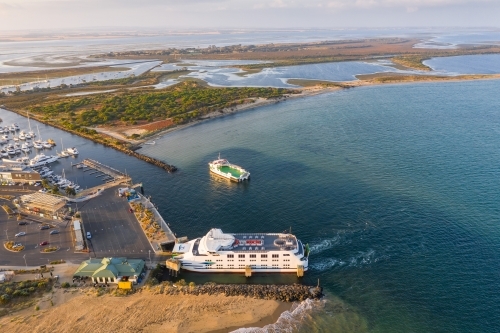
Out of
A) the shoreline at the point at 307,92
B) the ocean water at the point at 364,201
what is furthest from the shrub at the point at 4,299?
the shoreline at the point at 307,92

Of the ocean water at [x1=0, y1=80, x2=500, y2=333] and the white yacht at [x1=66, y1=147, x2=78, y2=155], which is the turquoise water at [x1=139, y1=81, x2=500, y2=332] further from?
the white yacht at [x1=66, y1=147, x2=78, y2=155]

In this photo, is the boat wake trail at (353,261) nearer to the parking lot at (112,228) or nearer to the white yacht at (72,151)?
the parking lot at (112,228)

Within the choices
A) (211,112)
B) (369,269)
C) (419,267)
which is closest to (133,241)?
(369,269)

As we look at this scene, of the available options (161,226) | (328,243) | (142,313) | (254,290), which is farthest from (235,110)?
(142,313)

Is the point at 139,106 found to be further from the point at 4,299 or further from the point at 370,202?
the point at 4,299

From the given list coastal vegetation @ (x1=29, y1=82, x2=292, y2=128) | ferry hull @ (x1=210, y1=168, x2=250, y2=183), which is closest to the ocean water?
ferry hull @ (x1=210, y1=168, x2=250, y2=183)

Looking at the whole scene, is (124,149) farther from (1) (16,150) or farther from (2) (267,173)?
(2) (267,173)

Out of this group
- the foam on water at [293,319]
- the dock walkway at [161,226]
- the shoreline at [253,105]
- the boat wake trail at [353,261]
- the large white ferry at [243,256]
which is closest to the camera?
the foam on water at [293,319]
